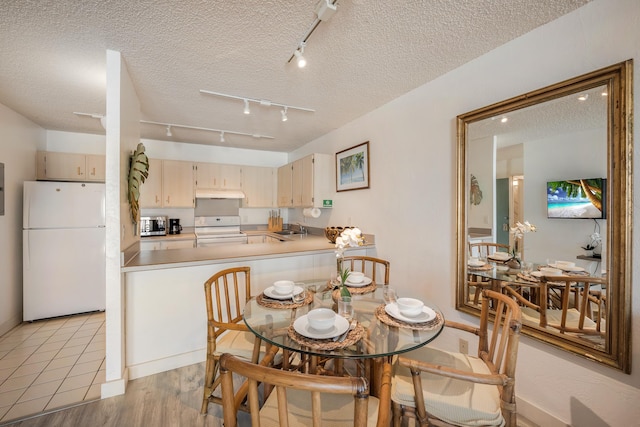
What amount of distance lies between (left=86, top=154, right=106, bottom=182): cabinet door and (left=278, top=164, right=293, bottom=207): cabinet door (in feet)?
8.42

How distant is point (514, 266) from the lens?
1.74 meters

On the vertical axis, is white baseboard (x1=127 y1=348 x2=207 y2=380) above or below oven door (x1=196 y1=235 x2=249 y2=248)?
below

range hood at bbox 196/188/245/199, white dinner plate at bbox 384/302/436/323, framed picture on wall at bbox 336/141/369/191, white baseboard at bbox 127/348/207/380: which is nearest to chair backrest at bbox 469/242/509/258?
Result: white dinner plate at bbox 384/302/436/323

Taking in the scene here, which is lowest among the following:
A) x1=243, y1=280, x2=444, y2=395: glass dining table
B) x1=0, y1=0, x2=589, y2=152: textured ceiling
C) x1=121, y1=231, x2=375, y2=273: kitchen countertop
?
x1=243, y1=280, x2=444, y2=395: glass dining table

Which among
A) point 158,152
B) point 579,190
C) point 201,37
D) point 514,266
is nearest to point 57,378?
point 201,37

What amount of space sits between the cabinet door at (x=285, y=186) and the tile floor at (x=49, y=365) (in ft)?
9.25

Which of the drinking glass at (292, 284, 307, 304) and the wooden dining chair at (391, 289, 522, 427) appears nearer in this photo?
the wooden dining chair at (391, 289, 522, 427)

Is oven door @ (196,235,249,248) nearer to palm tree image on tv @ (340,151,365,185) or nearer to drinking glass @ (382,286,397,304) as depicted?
palm tree image on tv @ (340,151,365,185)

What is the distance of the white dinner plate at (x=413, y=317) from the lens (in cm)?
129

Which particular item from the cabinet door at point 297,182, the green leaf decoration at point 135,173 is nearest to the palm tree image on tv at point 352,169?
the cabinet door at point 297,182

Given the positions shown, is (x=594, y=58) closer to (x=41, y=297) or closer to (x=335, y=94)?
(x=335, y=94)

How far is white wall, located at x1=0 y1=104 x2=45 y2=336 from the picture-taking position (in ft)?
8.95

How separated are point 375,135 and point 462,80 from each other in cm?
101

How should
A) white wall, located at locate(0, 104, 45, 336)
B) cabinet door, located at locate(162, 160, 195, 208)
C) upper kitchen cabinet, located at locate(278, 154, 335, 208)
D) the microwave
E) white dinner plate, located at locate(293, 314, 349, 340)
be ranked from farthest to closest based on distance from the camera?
1. cabinet door, located at locate(162, 160, 195, 208)
2. the microwave
3. upper kitchen cabinet, located at locate(278, 154, 335, 208)
4. white wall, located at locate(0, 104, 45, 336)
5. white dinner plate, located at locate(293, 314, 349, 340)
